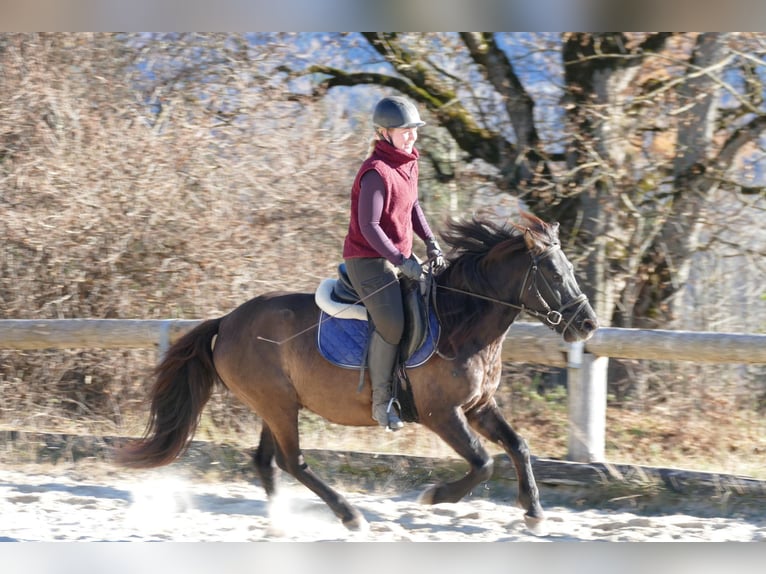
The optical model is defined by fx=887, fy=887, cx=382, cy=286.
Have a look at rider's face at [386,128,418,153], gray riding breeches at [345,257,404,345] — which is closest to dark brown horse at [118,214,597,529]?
gray riding breeches at [345,257,404,345]

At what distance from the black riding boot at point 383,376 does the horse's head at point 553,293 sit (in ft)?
2.63

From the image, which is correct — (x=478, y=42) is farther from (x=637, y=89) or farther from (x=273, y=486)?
(x=273, y=486)

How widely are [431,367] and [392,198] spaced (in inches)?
37.9

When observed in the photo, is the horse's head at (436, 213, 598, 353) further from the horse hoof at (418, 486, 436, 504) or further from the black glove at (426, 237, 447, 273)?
the horse hoof at (418, 486, 436, 504)

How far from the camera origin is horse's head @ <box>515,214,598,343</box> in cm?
469

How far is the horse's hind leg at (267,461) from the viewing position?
5555mm

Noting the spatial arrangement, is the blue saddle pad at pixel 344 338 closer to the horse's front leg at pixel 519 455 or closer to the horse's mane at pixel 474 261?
the horse's mane at pixel 474 261

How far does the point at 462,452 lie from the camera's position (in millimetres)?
4875

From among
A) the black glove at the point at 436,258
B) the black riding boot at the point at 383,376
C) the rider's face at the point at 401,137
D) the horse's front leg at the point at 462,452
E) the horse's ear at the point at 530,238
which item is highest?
the rider's face at the point at 401,137

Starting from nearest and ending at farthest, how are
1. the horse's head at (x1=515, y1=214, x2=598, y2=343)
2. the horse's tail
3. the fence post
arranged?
the horse's head at (x1=515, y1=214, x2=598, y2=343) < the horse's tail < the fence post

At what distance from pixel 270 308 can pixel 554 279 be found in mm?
1751

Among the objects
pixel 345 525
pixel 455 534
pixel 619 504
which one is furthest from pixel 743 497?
pixel 345 525

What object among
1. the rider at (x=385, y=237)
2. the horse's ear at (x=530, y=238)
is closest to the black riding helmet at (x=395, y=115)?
the rider at (x=385, y=237)

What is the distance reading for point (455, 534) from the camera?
5.32 metres
